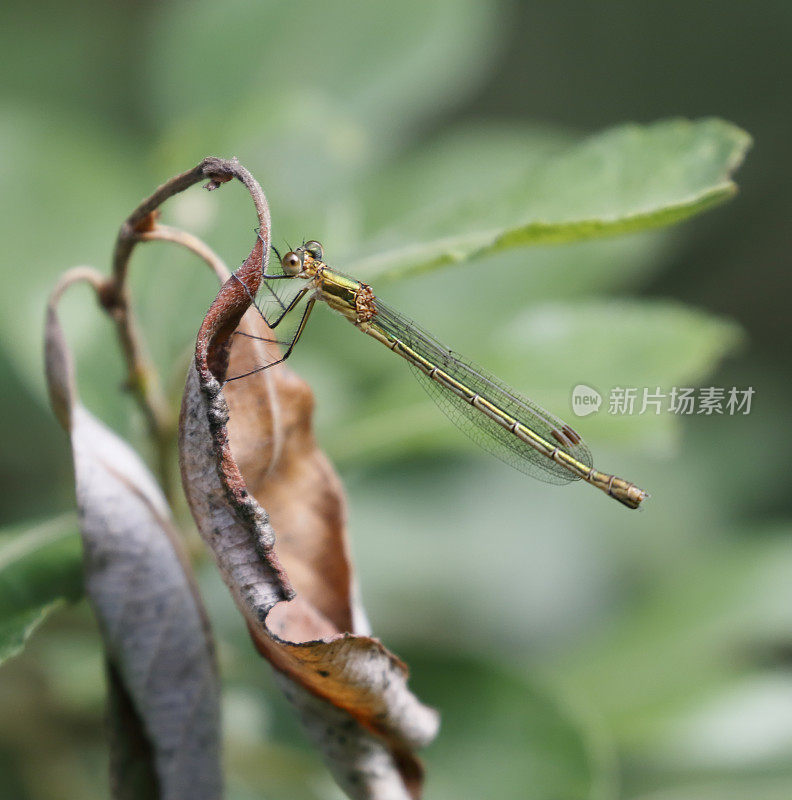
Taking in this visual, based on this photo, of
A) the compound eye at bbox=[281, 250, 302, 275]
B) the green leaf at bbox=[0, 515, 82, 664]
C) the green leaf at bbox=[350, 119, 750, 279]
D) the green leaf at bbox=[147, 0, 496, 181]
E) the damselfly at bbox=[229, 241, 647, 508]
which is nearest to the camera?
the green leaf at bbox=[0, 515, 82, 664]

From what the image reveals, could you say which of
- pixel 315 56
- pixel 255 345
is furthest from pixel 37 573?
pixel 315 56

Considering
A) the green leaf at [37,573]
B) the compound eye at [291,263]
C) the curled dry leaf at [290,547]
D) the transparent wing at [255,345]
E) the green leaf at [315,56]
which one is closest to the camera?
the curled dry leaf at [290,547]

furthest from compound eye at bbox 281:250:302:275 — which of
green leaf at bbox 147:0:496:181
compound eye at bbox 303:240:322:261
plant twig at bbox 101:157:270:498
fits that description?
green leaf at bbox 147:0:496:181

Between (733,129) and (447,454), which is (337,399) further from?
(733,129)

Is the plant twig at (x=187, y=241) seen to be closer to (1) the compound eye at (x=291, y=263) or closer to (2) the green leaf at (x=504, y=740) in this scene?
(1) the compound eye at (x=291, y=263)

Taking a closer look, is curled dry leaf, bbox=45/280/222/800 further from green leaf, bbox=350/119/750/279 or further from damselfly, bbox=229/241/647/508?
damselfly, bbox=229/241/647/508

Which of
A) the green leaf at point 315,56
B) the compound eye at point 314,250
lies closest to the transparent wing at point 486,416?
the compound eye at point 314,250
